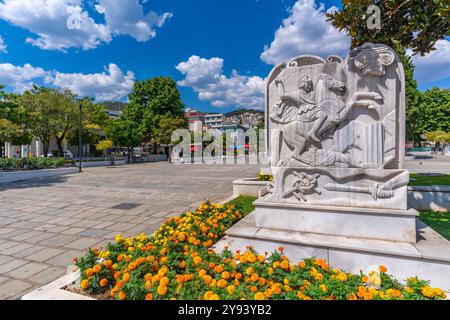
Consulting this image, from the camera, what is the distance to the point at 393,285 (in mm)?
2035

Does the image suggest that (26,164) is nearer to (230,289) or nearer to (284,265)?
(230,289)

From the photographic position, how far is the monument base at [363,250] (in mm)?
2213

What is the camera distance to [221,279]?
1.94 metres

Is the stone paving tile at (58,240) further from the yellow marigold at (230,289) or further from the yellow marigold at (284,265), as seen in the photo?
the yellow marigold at (284,265)

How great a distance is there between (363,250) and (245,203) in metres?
3.44

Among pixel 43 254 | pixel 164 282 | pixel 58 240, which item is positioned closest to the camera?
pixel 164 282

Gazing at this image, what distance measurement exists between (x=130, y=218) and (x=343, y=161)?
474cm

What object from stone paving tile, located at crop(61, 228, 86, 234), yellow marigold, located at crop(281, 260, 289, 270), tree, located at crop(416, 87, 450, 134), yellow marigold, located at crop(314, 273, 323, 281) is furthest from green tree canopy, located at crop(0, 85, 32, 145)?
tree, located at crop(416, 87, 450, 134)

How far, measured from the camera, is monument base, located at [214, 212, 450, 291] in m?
Answer: 2.21

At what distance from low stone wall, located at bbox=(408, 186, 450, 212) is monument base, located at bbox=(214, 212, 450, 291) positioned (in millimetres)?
2291

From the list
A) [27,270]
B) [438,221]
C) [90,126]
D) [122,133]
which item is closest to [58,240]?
[27,270]

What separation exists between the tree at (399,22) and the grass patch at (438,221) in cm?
322

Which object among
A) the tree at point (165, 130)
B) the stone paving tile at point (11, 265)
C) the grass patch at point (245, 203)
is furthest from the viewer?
the tree at point (165, 130)

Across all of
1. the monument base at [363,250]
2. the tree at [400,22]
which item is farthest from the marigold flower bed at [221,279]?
the tree at [400,22]
